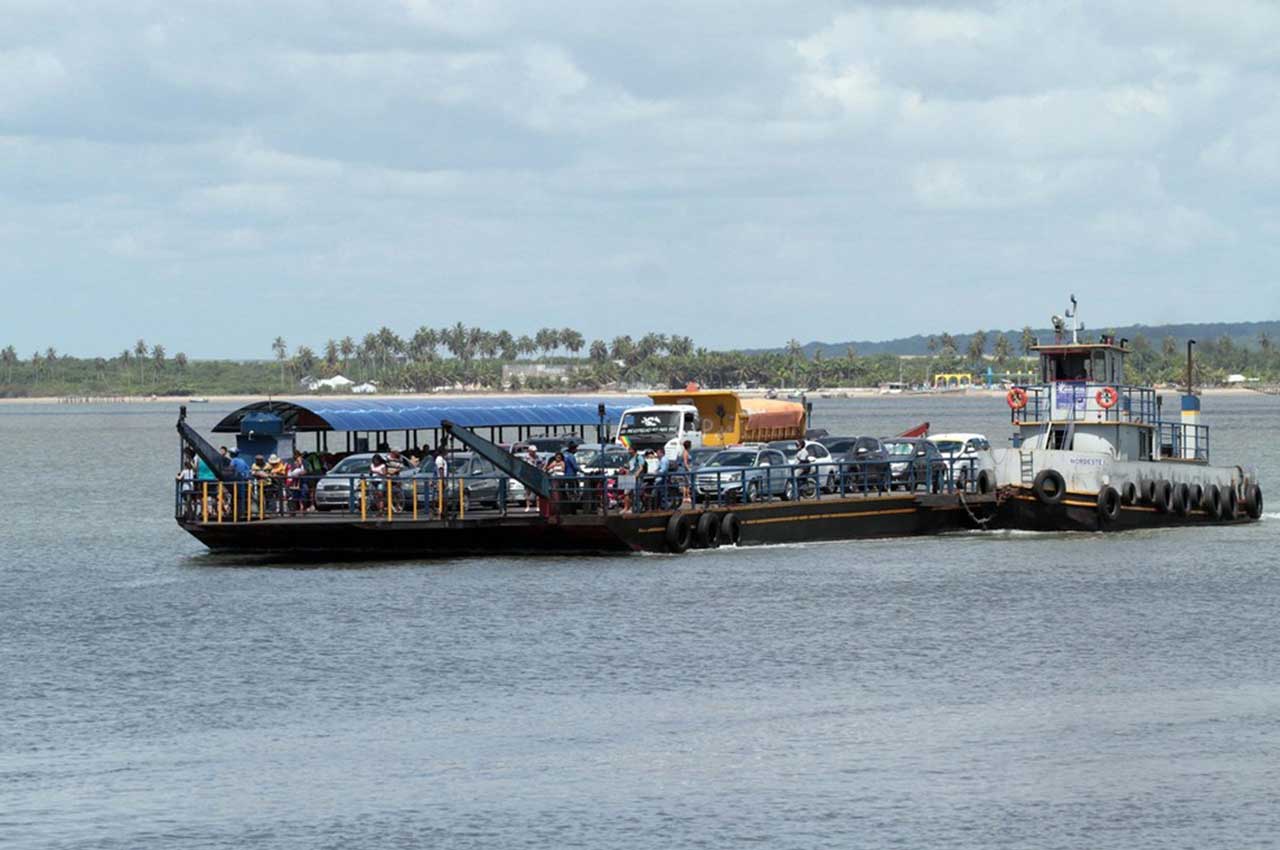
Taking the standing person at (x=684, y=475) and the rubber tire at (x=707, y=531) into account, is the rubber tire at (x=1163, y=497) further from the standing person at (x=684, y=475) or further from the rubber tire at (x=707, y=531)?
the standing person at (x=684, y=475)

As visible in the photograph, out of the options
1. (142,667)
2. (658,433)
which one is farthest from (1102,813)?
(658,433)

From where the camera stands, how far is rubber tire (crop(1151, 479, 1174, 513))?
171 feet

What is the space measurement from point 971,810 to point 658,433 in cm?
3503

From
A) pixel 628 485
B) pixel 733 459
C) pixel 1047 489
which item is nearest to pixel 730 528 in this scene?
pixel 628 485

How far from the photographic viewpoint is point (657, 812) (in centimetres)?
2170

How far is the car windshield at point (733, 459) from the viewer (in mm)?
48438

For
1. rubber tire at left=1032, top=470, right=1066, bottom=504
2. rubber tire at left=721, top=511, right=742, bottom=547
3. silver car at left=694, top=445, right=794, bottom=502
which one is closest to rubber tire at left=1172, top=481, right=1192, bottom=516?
rubber tire at left=1032, top=470, right=1066, bottom=504

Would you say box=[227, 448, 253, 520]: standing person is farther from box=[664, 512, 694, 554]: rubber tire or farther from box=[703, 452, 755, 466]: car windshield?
box=[703, 452, 755, 466]: car windshield

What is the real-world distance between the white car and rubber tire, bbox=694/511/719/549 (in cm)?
775

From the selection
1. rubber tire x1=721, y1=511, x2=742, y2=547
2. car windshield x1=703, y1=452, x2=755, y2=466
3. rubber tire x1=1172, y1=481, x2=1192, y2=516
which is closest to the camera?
rubber tire x1=721, y1=511, x2=742, y2=547

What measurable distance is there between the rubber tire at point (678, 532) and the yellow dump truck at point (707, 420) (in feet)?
28.3

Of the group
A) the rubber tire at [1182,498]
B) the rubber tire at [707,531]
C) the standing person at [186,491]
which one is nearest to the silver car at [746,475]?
the rubber tire at [707,531]

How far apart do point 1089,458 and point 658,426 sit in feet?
41.3

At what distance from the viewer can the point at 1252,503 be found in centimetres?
5725
